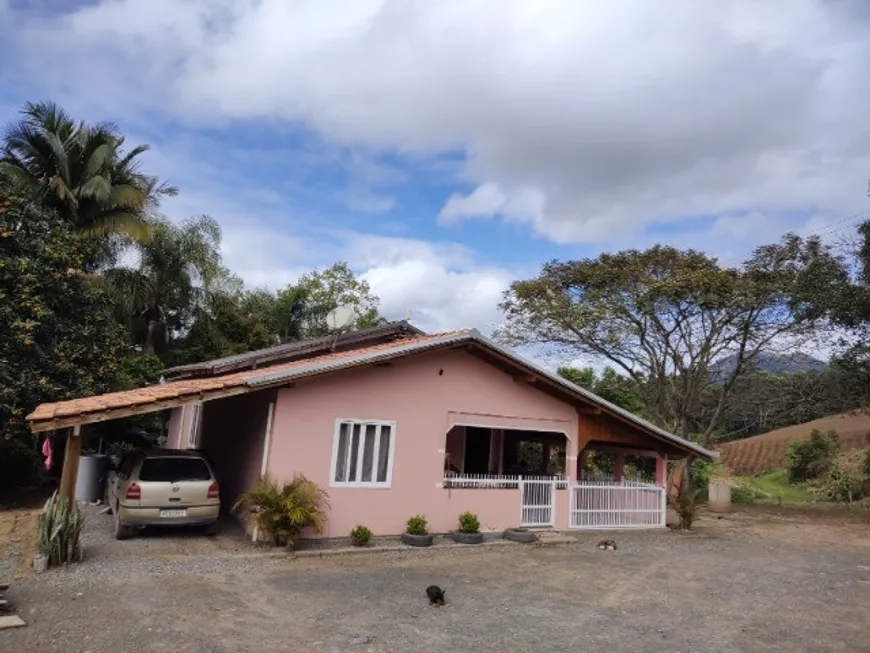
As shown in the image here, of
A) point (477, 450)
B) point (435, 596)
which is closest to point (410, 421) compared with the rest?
point (435, 596)

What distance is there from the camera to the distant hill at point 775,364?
75.1ft

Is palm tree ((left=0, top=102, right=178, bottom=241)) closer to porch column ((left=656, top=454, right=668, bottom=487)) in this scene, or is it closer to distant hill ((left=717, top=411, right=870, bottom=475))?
porch column ((left=656, top=454, right=668, bottom=487))

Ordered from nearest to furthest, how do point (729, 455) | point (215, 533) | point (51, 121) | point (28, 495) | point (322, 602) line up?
1. point (322, 602)
2. point (215, 533)
3. point (28, 495)
4. point (51, 121)
5. point (729, 455)

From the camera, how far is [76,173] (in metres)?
19.5

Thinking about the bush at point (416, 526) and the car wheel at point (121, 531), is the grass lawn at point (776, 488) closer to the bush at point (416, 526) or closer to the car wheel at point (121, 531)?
the bush at point (416, 526)

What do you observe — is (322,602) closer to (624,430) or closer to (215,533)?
(215,533)

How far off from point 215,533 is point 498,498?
603 centimetres

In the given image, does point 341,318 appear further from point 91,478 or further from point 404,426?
point 91,478

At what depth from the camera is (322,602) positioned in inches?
327

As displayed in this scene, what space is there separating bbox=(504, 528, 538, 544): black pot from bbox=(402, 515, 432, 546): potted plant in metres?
1.94

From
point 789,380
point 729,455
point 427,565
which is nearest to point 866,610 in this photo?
point 427,565

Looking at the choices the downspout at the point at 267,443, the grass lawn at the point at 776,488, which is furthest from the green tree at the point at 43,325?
the grass lawn at the point at 776,488

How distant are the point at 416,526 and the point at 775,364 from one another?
701 inches

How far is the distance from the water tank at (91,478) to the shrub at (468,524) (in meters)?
9.90
